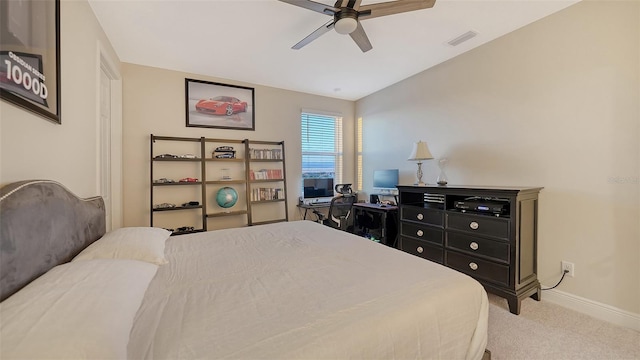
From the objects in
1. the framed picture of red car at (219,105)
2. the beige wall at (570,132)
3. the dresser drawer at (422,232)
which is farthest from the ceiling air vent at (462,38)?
the framed picture of red car at (219,105)

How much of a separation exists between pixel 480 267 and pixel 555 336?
646 mm

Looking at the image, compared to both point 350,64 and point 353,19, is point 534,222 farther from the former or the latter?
point 350,64

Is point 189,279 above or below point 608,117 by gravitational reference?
below

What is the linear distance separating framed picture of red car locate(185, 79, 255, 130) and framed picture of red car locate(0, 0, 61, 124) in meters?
2.13

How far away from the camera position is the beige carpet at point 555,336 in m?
1.66

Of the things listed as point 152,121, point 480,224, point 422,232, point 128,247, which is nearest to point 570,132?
point 480,224

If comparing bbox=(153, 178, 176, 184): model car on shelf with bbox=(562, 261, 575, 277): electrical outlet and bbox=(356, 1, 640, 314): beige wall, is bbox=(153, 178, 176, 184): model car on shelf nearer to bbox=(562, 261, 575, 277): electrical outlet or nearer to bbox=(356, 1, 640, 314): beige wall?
bbox=(356, 1, 640, 314): beige wall

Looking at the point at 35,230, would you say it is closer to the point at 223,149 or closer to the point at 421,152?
the point at 223,149

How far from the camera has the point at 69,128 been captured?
1.68m

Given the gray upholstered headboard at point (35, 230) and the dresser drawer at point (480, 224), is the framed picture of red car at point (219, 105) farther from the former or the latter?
the dresser drawer at point (480, 224)

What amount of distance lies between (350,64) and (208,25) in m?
1.75

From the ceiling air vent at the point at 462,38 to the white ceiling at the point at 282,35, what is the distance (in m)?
0.06

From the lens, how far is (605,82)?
2057mm

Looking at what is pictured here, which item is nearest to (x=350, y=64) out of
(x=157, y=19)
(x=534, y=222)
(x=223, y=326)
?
(x=157, y=19)
